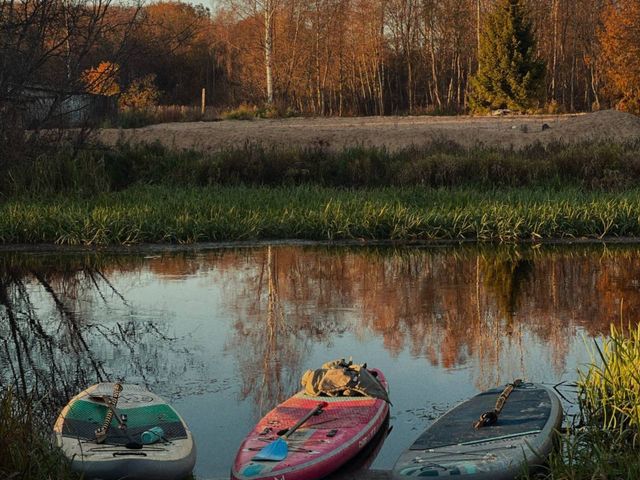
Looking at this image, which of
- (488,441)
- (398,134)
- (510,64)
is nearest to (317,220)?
(488,441)

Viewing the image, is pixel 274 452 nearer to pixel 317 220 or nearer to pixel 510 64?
pixel 317 220

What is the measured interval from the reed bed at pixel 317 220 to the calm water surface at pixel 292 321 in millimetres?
754

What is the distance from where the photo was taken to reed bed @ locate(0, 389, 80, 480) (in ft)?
16.8

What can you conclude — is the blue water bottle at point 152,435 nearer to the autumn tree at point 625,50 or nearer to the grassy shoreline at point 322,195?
the grassy shoreline at point 322,195

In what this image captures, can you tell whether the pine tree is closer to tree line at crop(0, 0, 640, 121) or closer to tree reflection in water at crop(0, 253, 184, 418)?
tree line at crop(0, 0, 640, 121)

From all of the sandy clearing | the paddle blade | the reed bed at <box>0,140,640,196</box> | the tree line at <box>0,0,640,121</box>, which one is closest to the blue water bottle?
the paddle blade

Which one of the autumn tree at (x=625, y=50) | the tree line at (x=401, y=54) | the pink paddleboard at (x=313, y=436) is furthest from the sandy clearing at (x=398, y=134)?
the pink paddleboard at (x=313, y=436)

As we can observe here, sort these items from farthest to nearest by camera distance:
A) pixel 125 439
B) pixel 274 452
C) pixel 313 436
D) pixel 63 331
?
pixel 63 331 → pixel 313 436 → pixel 125 439 → pixel 274 452

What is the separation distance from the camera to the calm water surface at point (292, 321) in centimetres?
737

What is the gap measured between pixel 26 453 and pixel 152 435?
2.61ft

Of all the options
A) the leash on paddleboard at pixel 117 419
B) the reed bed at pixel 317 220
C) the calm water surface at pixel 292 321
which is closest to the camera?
the leash on paddleboard at pixel 117 419

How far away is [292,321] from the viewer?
31.7ft

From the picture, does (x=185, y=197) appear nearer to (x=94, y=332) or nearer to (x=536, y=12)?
(x=94, y=332)

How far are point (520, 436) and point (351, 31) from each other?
43.2 meters
